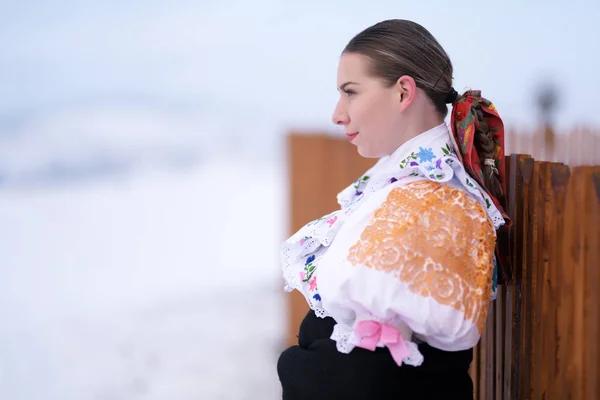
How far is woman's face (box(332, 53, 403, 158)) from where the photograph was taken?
1.87 metres

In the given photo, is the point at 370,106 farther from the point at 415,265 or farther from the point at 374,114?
the point at 415,265

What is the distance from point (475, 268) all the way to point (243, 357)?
11.5 feet

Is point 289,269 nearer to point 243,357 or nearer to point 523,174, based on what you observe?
point 523,174

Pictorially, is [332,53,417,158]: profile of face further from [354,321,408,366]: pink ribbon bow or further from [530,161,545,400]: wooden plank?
[354,321,408,366]: pink ribbon bow

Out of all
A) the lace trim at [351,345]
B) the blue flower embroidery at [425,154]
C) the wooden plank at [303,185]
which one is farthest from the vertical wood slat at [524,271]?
the wooden plank at [303,185]

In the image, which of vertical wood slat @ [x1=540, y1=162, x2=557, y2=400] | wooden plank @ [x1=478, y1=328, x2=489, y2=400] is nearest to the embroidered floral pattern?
vertical wood slat @ [x1=540, y1=162, x2=557, y2=400]

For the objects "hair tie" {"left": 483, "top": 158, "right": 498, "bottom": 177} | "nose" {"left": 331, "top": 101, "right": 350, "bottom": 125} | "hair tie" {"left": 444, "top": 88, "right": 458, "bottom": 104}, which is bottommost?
"hair tie" {"left": 483, "top": 158, "right": 498, "bottom": 177}

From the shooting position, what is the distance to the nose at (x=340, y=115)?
194 centimetres

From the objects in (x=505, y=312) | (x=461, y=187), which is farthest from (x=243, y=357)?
(x=461, y=187)

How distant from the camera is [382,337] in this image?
1574mm

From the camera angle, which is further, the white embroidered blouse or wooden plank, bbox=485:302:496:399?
wooden plank, bbox=485:302:496:399

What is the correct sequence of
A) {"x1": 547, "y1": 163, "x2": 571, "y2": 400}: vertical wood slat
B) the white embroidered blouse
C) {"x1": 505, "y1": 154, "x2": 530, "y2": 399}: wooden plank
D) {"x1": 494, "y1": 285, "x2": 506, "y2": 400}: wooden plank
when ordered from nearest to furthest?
the white embroidered blouse < {"x1": 547, "y1": 163, "x2": 571, "y2": 400}: vertical wood slat < {"x1": 505, "y1": 154, "x2": 530, "y2": 399}: wooden plank < {"x1": 494, "y1": 285, "x2": 506, "y2": 400}: wooden plank

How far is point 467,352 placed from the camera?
5.97 feet

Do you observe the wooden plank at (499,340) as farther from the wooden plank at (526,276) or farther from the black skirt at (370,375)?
the black skirt at (370,375)
